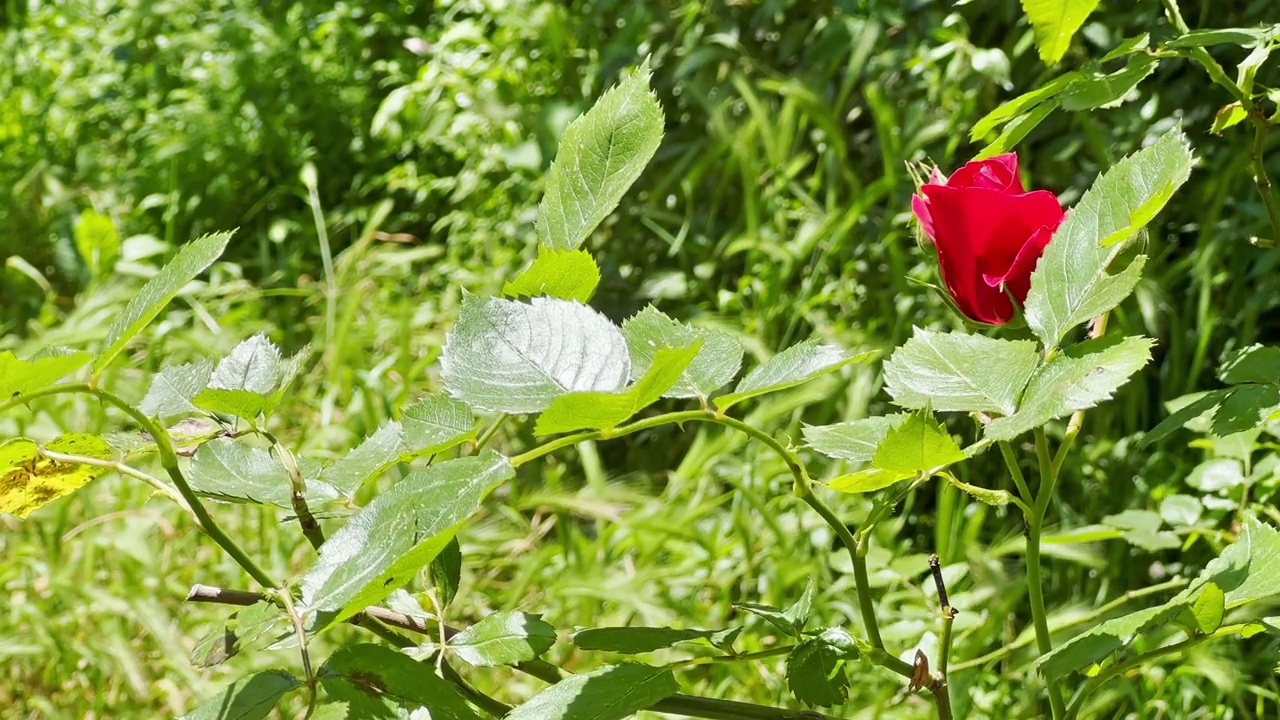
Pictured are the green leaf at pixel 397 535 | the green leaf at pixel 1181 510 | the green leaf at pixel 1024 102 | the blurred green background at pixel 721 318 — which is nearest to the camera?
the green leaf at pixel 397 535

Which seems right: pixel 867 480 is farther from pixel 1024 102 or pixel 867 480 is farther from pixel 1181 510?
pixel 1181 510

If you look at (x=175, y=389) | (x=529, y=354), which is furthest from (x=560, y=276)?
(x=175, y=389)

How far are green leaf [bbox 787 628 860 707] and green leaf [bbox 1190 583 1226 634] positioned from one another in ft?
0.35

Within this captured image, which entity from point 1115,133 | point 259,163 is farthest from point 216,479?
point 259,163

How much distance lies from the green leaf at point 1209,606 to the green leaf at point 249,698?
274 mm

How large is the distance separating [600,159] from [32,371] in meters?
0.17

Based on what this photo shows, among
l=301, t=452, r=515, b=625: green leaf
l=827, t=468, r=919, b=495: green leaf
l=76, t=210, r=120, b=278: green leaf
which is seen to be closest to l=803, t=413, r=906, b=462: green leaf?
l=827, t=468, r=919, b=495: green leaf

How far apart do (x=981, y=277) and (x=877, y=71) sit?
133 cm

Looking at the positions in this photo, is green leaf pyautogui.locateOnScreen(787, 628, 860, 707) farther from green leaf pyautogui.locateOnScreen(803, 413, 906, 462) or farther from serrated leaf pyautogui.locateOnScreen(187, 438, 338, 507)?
serrated leaf pyautogui.locateOnScreen(187, 438, 338, 507)

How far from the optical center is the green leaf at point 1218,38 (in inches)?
18.1

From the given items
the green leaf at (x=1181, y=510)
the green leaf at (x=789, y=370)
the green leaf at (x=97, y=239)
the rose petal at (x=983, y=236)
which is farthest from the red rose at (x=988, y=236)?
the green leaf at (x=97, y=239)

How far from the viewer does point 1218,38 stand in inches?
18.8

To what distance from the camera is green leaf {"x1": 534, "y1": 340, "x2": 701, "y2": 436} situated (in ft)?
0.91

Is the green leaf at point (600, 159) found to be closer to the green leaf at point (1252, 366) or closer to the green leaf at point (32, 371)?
the green leaf at point (32, 371)
